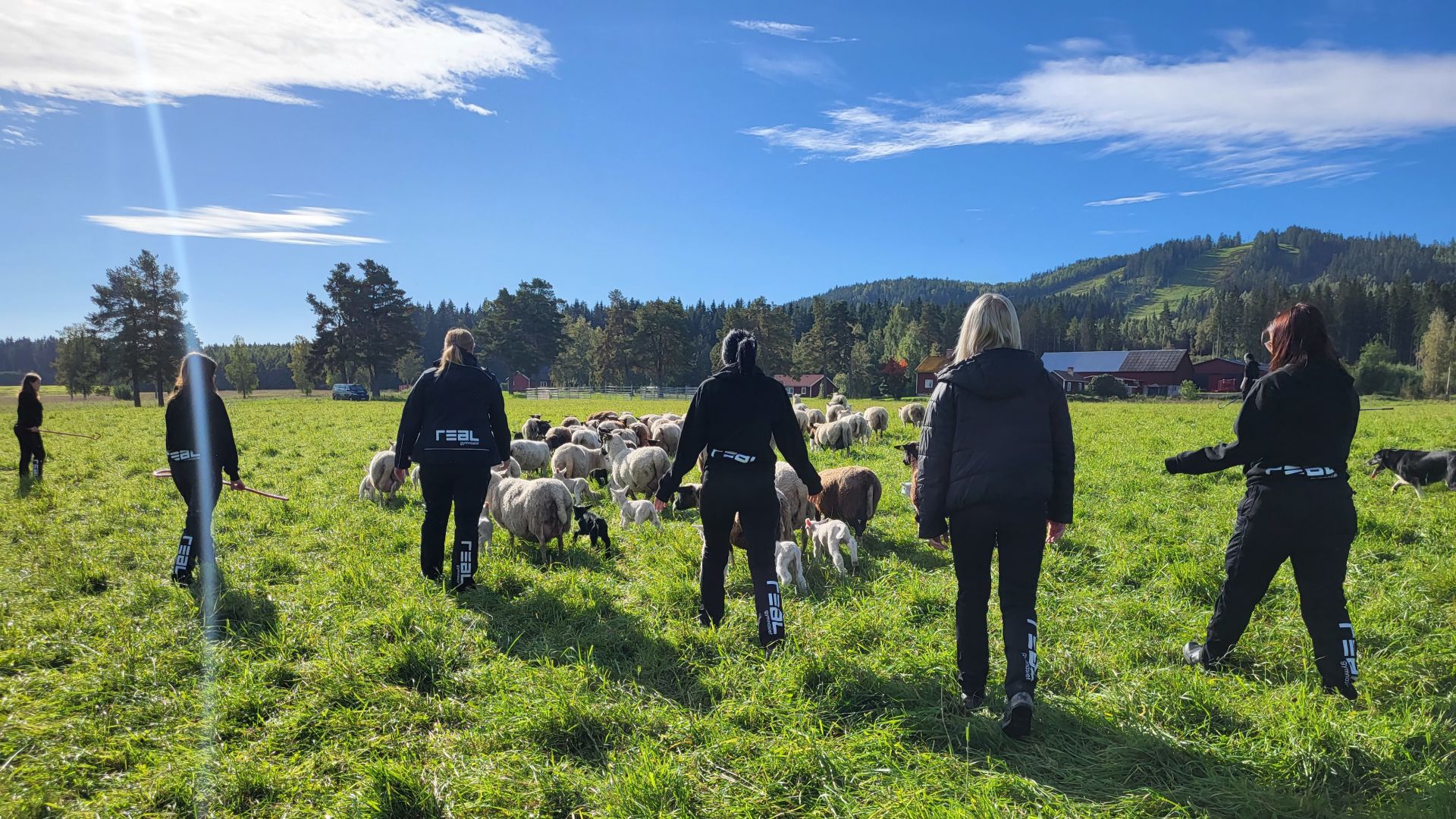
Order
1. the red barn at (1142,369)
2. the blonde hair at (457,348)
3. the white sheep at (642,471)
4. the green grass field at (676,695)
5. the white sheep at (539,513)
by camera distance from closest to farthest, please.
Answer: the green grass field at (676,695) < the blonde hair at (457,348) < the white sheep at (539,513) < the white sheep at (642,471) < the red barn at (1142,369)

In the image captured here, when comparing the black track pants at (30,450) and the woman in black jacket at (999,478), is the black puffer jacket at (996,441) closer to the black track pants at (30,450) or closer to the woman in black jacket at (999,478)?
the woman in black jacket at (999,478)

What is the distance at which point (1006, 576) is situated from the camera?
3.92 metres

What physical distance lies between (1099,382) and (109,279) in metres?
82.7

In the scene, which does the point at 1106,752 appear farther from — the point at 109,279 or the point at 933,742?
the point at 109,279

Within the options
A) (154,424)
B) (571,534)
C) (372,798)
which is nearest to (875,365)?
(154,424)

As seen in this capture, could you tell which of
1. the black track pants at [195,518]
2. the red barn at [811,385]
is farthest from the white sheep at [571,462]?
the red barn at [811,385]

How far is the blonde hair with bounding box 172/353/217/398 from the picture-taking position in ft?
22.2

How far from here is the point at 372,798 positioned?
3.27 metres

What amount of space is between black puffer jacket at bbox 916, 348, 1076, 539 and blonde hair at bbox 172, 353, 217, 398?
689 centimetres

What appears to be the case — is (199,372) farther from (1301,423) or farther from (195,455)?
(1301,423)

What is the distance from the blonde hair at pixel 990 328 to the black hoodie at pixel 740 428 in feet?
4.42

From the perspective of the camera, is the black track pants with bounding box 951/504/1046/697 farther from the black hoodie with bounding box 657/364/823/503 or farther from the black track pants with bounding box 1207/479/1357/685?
the black track pants with bounding box 1207/479/1357/685

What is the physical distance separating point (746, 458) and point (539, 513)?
3.49m

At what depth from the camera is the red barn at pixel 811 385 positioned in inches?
2955
